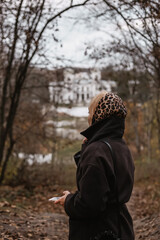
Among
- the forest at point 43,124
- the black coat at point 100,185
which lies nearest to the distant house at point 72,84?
the forest at point 43,124

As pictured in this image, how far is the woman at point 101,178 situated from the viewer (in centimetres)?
238

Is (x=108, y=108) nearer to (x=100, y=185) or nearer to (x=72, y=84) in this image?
(x=100, y=185)

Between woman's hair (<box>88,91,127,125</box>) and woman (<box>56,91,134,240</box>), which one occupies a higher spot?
woman's hair (<box>88,91,127,125</box>)

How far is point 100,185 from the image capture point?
7.72 ft

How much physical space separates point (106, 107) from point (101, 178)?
0.57 metres

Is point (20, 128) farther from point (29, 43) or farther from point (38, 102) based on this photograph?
point (29, 43)

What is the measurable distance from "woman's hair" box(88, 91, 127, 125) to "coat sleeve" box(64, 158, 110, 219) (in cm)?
45

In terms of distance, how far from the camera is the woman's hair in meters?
2.61

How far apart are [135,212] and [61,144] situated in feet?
29.2

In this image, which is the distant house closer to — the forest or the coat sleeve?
the forest

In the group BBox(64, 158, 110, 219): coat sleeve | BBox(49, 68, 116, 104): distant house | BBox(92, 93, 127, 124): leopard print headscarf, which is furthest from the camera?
BBox(49, 68, 116, 104): distant house

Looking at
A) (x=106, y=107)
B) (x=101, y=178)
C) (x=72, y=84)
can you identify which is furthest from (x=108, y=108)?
(x=72, y=84)

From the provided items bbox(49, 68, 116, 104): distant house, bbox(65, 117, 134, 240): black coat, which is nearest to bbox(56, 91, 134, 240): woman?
bbox(65, 117, 134, 240): black coat

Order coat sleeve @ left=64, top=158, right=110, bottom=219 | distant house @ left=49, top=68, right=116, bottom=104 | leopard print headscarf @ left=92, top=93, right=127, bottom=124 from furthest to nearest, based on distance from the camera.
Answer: distant house @ left=49, top=68, right=116, bottom=104 → leopard print headscarf @ left=92, top=93, right=127, bottom=124 → coat sleeve @ left=64, top=158, right=110, bottom=219
